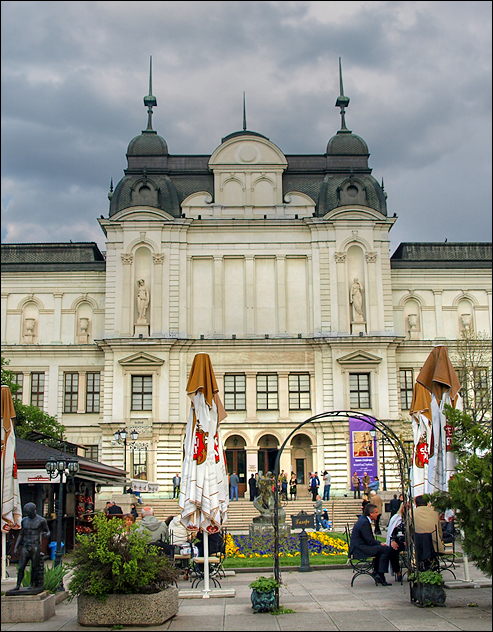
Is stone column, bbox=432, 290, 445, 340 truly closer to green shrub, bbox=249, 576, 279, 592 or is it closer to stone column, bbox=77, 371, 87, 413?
stone column, bbox=77, 371, 87, 413

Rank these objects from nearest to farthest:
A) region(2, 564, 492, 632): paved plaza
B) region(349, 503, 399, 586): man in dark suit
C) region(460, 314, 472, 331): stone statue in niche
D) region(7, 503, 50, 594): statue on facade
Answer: region(2, 564, 492, 632): paved plaza, region(7, 503, 50, 594): statue on facade, region(349, 503, 399, 586): man in dark suit, region(460, 314, 472, 331): stone statue in niche

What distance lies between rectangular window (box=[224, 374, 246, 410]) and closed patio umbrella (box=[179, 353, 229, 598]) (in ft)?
98.4

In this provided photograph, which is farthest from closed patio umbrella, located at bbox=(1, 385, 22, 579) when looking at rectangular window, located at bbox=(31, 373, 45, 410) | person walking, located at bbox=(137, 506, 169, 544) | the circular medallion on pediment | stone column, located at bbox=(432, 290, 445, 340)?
stone column, located at bbox=(432, 290, 445, 340)

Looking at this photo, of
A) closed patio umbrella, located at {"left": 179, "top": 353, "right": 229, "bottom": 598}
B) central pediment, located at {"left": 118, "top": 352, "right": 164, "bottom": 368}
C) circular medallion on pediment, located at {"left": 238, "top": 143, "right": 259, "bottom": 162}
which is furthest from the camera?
circular medallion on pediment, located at {"left": 238, "top": 143, "right": 259, "bottom": 162}

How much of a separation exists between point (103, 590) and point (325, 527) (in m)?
19.0

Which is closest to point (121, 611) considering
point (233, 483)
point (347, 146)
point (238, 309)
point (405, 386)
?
point (233, 483)

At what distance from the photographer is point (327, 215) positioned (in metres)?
48.2

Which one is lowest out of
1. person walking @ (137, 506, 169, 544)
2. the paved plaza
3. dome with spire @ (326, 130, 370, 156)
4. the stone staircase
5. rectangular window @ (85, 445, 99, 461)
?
the stone staircase

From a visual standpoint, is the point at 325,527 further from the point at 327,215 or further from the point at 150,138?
the point at 150,138

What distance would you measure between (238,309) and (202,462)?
32206 millimetres

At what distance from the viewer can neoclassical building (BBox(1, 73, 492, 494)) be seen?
4647 centimetres

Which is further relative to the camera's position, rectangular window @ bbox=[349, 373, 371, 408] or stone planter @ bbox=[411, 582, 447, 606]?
rectangular window @ bbox=[349, 373, 371, 408]

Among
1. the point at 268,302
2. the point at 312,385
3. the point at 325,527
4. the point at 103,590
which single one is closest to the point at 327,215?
the point at 268,302

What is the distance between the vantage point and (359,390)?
1850 inches
